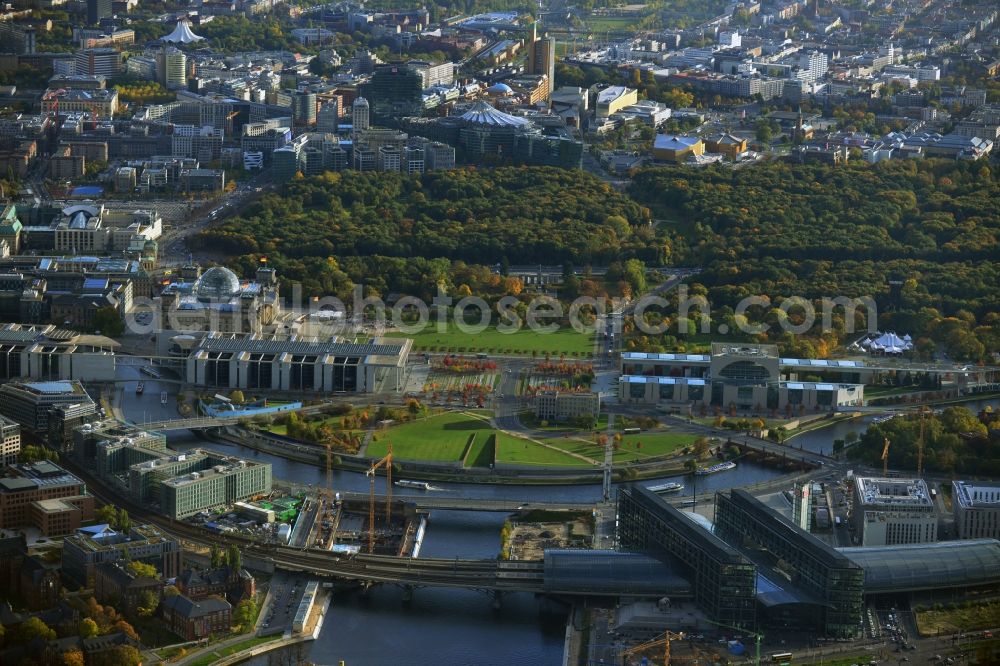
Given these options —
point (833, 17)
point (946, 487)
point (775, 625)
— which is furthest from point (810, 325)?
point (833, 17)

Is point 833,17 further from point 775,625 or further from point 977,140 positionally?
point 775,625

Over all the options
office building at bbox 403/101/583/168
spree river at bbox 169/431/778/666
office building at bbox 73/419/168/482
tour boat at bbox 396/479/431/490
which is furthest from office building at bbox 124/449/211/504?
office building at bbox 403/101/583/168

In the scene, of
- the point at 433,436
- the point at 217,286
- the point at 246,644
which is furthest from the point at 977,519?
the point at 217,286

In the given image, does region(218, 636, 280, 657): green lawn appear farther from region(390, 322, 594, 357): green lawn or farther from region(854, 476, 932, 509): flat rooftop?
region(390, 322, 594, 357): green lawn


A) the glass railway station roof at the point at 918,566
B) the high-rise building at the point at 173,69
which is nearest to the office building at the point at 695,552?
the glass railway station roof at the point at 918,566

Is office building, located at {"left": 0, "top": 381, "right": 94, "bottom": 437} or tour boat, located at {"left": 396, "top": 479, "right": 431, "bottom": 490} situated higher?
office building, located at {"left": 0, "top": 381, "right": 94, "bottom": 437}

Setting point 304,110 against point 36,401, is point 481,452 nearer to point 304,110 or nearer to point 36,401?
point 36,401

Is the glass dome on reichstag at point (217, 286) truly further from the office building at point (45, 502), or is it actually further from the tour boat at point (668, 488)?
the tour boat at point (668, 488)
